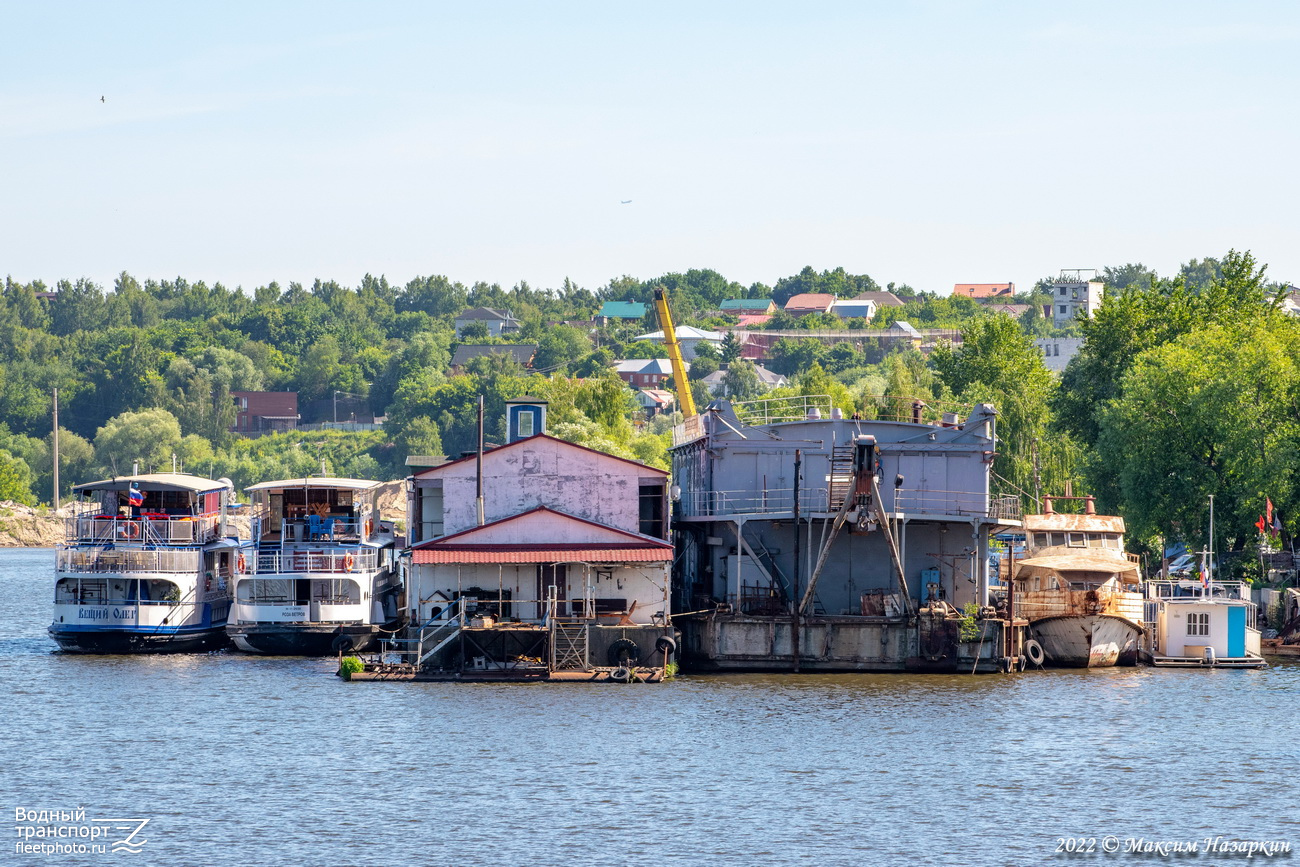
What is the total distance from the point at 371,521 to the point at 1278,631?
38331mm

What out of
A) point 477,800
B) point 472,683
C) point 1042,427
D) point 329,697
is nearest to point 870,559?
point 472,683

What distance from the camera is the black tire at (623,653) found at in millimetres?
59750

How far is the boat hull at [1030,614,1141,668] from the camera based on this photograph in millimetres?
65438

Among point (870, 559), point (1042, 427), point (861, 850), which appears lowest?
point (861, 850)

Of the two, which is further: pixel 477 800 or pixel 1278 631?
pixel 1278 631

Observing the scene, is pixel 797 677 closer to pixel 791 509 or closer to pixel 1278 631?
pixel 791 509

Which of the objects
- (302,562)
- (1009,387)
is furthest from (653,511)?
(1009,387)

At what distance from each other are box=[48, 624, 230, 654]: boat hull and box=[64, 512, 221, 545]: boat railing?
3390 millimetres

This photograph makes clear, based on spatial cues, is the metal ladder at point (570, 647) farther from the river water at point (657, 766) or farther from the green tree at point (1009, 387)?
the green tree at point (1009, 387)

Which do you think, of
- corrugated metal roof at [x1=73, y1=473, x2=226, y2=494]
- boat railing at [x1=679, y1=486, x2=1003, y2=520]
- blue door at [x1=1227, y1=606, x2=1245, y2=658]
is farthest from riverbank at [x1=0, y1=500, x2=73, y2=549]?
blue door at [x1=1227, y1=606, x2=1245, y2=658]

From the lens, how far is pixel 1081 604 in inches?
2598

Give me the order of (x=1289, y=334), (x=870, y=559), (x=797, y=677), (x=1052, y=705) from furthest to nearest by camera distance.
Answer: (x=1289, y=334)
(x=870, y=559)
(x=797, y=677)
(x=1052, y=705)

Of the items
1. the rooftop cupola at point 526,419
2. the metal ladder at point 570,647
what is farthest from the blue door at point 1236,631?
the rooftop cupola at point 526,419

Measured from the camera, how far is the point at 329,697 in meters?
58.2
